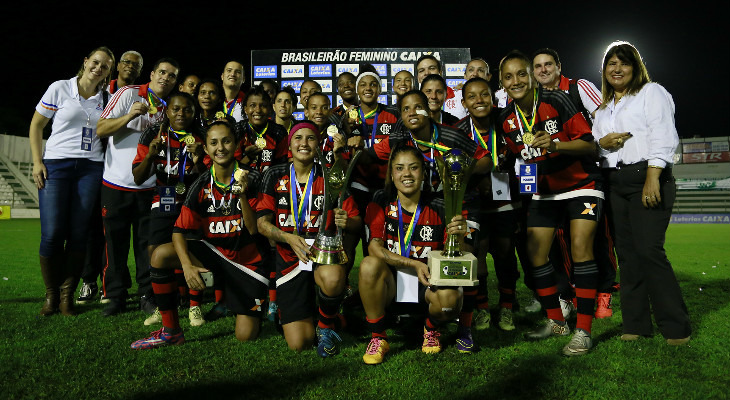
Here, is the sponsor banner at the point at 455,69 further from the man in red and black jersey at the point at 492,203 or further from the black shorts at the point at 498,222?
the black shorts at the point at 498,222

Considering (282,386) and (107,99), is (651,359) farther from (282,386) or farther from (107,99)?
(107,99)

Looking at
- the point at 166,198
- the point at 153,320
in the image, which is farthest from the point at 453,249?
the point at 153,320

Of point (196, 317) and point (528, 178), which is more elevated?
point (528, 178)

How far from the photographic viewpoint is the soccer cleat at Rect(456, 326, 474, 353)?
3277 millimetres

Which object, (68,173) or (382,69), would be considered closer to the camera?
(68,173)

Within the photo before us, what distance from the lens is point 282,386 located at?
264 centimetres

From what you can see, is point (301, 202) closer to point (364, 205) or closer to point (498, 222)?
point (364, 205)

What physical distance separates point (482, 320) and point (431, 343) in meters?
0.91

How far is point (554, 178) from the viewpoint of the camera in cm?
357

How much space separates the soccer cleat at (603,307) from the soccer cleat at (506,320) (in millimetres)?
997

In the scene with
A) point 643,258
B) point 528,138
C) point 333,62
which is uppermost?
point 333,62

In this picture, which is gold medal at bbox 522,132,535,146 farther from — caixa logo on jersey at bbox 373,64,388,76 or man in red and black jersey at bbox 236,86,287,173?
caixa logo on jersey at bbox 373,64,388,76

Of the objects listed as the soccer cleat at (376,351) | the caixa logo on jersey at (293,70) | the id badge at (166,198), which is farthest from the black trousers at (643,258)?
the caixa logo on jersey at (293,70)

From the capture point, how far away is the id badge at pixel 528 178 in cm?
340
